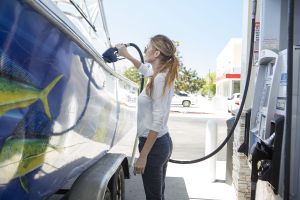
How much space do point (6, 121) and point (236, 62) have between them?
5163cm

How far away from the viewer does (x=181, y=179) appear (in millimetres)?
6781

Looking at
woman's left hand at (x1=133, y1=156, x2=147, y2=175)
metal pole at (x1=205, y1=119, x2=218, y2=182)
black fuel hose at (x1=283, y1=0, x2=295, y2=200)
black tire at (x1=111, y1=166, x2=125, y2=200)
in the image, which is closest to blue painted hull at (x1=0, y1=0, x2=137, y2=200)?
woman's left hand at (x1=133, y1=156, x2=147, y2=175)

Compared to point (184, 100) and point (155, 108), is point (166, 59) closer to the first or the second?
point (155, 108)

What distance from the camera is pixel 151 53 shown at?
3211 mm

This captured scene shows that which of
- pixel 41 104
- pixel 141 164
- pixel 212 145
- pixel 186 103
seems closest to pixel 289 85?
pixel 141 164

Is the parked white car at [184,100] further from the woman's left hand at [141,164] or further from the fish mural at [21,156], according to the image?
the fish mural at [21,156]

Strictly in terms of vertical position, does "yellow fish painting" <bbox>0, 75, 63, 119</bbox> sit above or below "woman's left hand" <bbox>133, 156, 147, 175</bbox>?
above

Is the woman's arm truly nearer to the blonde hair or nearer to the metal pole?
the blonde hair

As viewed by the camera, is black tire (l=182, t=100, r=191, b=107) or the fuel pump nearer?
the fuel pump

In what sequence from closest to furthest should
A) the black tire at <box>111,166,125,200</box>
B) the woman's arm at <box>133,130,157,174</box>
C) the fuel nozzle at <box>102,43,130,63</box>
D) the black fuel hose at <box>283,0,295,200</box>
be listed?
the black fuel hose at <box>283,0,295,200</box> → the woman's arm at <box>133,130,157,174</box> → the fuel nozzle at <box>102,43,130,63</box> → the black tire at <box>111,166,125,200</box>

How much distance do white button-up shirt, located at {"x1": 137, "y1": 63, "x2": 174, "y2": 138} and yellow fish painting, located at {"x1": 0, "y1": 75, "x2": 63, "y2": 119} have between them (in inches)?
47.7

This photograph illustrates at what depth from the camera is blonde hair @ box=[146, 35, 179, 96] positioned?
3.05m

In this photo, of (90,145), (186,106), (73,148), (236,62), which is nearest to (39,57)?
(73,148)

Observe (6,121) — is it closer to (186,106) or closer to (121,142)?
(121,142)
